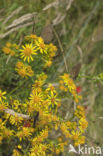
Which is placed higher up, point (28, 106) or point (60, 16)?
point (60, 16)

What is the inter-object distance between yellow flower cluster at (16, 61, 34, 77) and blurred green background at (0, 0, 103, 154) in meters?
0.23

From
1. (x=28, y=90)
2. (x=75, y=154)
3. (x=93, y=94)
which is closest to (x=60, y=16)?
(x=93, y=94)

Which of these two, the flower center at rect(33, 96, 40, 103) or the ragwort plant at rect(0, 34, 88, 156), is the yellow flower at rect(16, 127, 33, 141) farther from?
the flower center at rect(33, 96, 40, 103)

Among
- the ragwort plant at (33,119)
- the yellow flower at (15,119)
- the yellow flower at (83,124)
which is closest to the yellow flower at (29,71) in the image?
the ragwort plant at (33,119)

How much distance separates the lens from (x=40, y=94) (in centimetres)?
149

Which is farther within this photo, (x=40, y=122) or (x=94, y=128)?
(x=94, y=128)

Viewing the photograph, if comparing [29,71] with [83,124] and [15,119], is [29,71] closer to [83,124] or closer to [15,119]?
[15,119]

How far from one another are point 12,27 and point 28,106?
1017 mm

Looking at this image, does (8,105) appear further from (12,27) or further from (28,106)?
(12,27)

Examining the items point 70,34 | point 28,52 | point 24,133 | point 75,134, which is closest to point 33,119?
point 24,133

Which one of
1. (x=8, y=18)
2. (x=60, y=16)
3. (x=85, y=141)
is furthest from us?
(x=60, y=16)

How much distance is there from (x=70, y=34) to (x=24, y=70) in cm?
147

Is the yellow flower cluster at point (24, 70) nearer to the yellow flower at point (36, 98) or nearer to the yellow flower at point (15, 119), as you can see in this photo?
the yellow flower at point (36, 98)

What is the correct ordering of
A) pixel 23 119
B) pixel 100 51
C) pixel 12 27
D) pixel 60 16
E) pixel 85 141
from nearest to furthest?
pixel 23 119
pixel 85 141
pixel 12 27
pixel 60 16
pixel 100 51
